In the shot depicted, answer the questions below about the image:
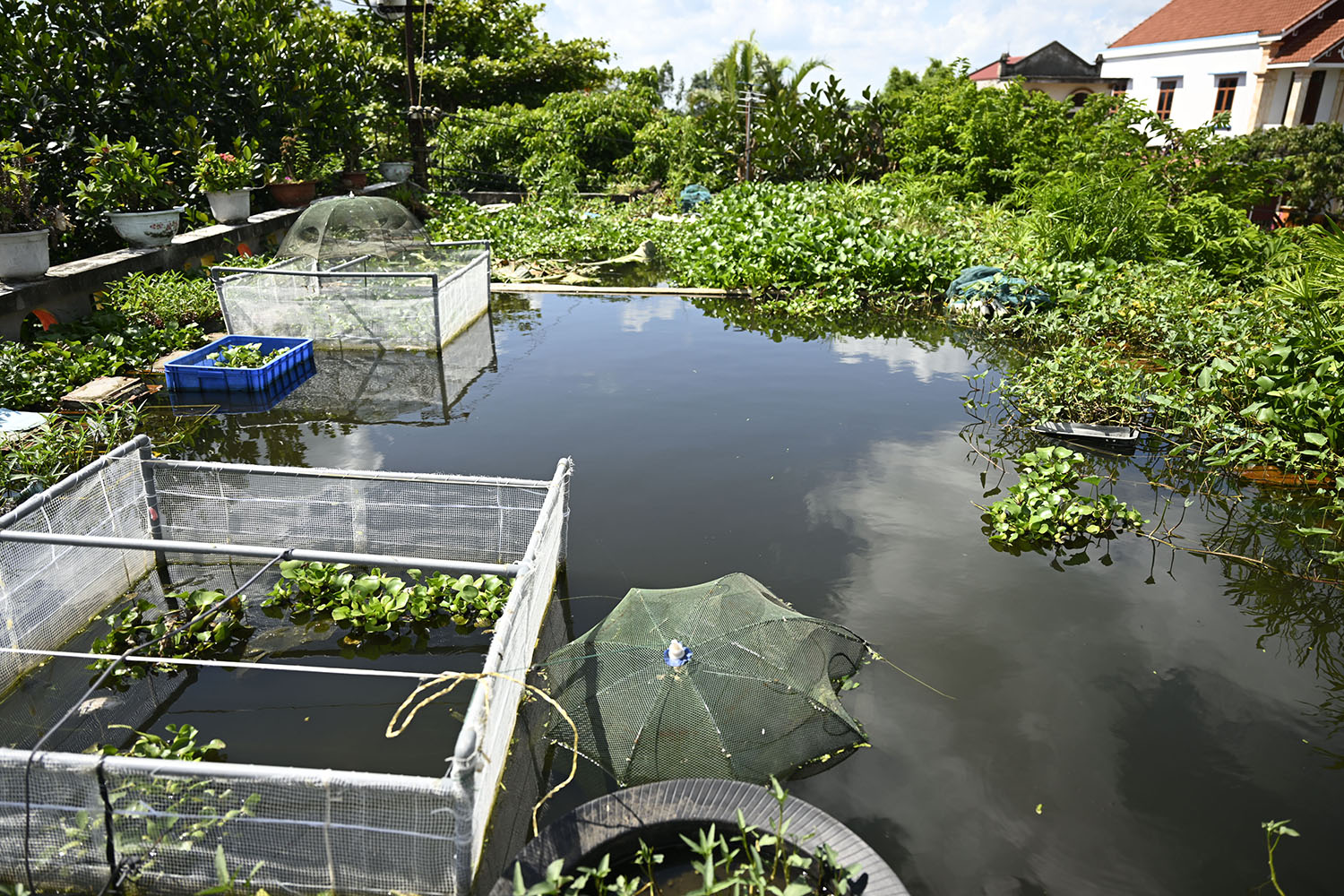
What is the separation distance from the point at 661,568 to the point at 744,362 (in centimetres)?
510

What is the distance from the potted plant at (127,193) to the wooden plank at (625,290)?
4669 mm

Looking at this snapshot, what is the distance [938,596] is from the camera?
17.6 feet

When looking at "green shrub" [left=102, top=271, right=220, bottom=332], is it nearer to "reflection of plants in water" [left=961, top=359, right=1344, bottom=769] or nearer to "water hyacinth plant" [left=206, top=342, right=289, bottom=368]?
"water hyacinth plant" [left=206, top=342, right=289, bottom=368]

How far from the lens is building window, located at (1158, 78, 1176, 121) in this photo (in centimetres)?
3634

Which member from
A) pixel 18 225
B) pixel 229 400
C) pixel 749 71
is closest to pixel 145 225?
pixel 18 225

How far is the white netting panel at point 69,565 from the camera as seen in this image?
420 centimetres

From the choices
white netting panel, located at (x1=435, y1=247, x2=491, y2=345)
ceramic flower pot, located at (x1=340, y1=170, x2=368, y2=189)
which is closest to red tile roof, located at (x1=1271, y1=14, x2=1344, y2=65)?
ceramic flower pot, located at (x1=340, y1=170, x2=368, y2=189)

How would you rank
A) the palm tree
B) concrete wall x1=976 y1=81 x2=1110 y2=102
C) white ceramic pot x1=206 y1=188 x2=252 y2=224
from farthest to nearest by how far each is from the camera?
concrete wall x1=976 y1=81 x2=1110 y2=102, the palm tree, white ceramic pot x1=206 y1=188 x2=252 y2=224

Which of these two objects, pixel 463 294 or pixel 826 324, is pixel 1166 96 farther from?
pixel 463 294

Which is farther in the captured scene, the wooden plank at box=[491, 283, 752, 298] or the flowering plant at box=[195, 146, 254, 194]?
the wooden plank at box=[491, 283, 752, 298]

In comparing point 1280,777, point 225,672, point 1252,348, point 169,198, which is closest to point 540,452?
point 225,672

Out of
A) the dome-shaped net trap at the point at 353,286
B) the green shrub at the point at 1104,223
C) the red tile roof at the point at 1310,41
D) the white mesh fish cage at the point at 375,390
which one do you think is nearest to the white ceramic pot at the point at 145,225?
the dome-shaped net trap at the point at 353,286

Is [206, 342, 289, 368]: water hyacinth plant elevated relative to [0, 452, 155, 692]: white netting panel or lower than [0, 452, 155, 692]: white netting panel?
elevated

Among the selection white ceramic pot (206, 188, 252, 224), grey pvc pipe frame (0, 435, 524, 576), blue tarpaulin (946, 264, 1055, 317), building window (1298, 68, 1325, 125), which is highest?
building window (1298, 68, 1325, 125)
